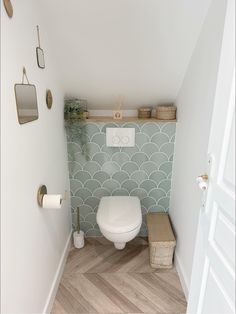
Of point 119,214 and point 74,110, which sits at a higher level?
point 74,110

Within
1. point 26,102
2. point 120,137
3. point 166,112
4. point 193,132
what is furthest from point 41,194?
point 166,112

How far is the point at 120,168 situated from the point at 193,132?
80cm

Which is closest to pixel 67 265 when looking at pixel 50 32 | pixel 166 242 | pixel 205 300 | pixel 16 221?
pixel 166 242

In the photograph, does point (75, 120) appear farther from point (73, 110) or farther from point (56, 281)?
point (56, 281)

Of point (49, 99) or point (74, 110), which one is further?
point (74, 110)

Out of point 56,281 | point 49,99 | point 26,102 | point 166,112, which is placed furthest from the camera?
point 166,112

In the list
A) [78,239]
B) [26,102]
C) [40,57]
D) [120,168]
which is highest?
[40,57]

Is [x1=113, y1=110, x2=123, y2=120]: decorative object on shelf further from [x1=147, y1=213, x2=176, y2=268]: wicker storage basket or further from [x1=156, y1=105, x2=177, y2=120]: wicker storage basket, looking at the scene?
[x1=147, y1=213, x2=176, y2=268]: wicker storage basket

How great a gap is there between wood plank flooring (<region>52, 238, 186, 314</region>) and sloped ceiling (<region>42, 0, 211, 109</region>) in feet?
4.63

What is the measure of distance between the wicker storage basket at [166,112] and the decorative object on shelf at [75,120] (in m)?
0.64

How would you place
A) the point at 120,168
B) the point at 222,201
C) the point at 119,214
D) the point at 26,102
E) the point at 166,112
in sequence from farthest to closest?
the point at 120,168
the point at 166,112
the point at 119,214
the point at 26,102
the point at 222,201

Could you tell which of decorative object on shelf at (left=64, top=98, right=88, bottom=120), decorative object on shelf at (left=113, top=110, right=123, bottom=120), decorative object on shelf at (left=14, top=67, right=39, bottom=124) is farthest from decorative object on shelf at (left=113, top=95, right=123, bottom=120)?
decorative object on shelf at (left=14, top=67, right=39, bottom=124)

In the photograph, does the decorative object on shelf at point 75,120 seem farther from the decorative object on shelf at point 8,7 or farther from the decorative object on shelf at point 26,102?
the decorative object on shelf at point 8,7

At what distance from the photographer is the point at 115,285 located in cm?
177
